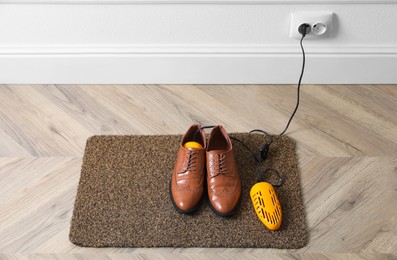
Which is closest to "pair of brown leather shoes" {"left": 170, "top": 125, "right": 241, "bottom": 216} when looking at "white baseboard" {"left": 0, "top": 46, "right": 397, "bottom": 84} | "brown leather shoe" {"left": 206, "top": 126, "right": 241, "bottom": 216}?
"brown leather shoe" {"left": 206, "top": 126, "right": 241, "bottom": 216}

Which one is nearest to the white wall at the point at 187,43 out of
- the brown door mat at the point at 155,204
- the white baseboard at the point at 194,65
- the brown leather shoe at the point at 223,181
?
the white baseboard at the point at 194,65

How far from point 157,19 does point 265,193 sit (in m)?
0.63

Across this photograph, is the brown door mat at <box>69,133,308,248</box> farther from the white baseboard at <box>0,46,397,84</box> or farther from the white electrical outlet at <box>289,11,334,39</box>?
the white electrical outlet at <box>289,11,334,39</box>

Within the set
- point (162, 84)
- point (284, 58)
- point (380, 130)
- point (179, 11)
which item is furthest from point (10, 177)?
point (380, 130)

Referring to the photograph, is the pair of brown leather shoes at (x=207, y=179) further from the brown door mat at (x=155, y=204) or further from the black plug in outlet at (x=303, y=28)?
the black plug in outlet at (x=303, y=28)

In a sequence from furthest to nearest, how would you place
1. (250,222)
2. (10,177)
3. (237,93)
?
(237,93) → (10,177) → (250,222)

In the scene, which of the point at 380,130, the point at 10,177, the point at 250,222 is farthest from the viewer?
the point at 380,130

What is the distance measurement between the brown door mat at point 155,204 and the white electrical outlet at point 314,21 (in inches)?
13.7

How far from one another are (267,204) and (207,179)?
A: 0.18 metres

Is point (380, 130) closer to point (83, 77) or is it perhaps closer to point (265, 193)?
point (265, 193)

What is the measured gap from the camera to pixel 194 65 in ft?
5.76

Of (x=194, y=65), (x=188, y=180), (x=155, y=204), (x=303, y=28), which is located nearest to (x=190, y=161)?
(x=188, y=180)

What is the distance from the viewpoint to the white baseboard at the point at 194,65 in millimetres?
1715

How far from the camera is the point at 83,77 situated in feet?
5.91
